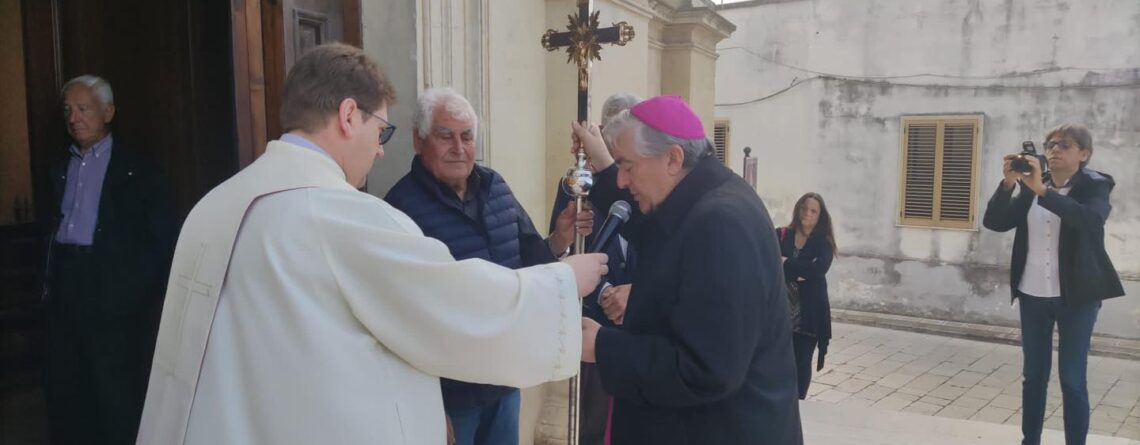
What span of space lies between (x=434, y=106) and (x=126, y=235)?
4.47 ft

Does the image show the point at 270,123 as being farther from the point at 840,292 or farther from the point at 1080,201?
the point at 840,292

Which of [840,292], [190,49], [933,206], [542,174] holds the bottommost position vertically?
[840,292]

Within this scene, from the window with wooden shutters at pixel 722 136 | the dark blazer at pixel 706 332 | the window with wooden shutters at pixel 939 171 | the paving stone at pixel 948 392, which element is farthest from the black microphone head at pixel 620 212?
the window with wooden shutters at pixel 722 136

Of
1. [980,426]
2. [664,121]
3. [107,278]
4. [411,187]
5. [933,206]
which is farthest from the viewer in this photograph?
[933,206]

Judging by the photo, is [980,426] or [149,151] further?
[980,426]

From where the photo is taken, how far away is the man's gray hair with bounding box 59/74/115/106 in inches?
118

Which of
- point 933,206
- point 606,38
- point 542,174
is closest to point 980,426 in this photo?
point 542,174

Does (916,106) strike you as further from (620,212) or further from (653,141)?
(653,141)

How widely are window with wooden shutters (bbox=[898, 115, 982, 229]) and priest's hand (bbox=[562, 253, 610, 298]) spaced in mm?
10927

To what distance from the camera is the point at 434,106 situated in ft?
9.20

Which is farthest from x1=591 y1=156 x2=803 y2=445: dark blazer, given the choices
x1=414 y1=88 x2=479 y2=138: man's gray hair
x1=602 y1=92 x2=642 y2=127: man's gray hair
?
x1=602 y1=92 x2=642 y2=127: man's gray hair

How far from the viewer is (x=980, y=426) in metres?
A: 5.30

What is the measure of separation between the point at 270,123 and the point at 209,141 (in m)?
0.22

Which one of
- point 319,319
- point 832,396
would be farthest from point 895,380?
point 319,319
